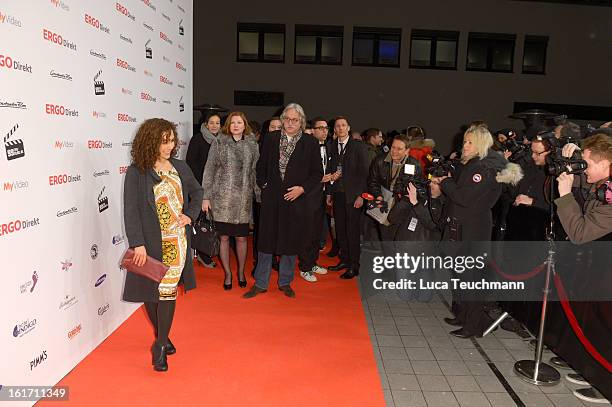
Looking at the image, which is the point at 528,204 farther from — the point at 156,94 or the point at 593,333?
the point at 156,94

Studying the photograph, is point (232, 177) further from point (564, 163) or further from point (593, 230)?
point (593, 230)

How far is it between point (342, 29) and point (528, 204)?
9.37 metres

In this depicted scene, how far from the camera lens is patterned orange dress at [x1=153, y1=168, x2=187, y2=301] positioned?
3.19m

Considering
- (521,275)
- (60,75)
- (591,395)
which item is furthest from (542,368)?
(60,75)

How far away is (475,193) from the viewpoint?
12.7 feet

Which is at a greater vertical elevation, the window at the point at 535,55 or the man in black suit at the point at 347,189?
the window at the point at 535,55

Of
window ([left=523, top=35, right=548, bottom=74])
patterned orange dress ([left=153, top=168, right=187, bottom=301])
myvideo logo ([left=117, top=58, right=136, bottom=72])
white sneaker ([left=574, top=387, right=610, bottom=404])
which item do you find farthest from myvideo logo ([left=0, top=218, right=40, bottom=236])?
window ([left=523, top=35, right=548, bottom=74])

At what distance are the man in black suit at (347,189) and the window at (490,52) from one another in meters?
8.70

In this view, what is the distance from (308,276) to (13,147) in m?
3.55

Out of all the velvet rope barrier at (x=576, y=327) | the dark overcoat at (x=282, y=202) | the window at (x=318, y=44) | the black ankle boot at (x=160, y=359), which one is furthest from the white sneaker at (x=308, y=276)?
the window at (x=318, y=44)

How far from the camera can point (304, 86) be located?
12617 mm

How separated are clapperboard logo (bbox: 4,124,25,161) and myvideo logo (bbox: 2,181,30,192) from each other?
131 millimetres

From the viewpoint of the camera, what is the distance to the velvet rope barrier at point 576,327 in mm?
2948

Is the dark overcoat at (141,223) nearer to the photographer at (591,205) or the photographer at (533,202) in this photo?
the photographer at (591,205)
